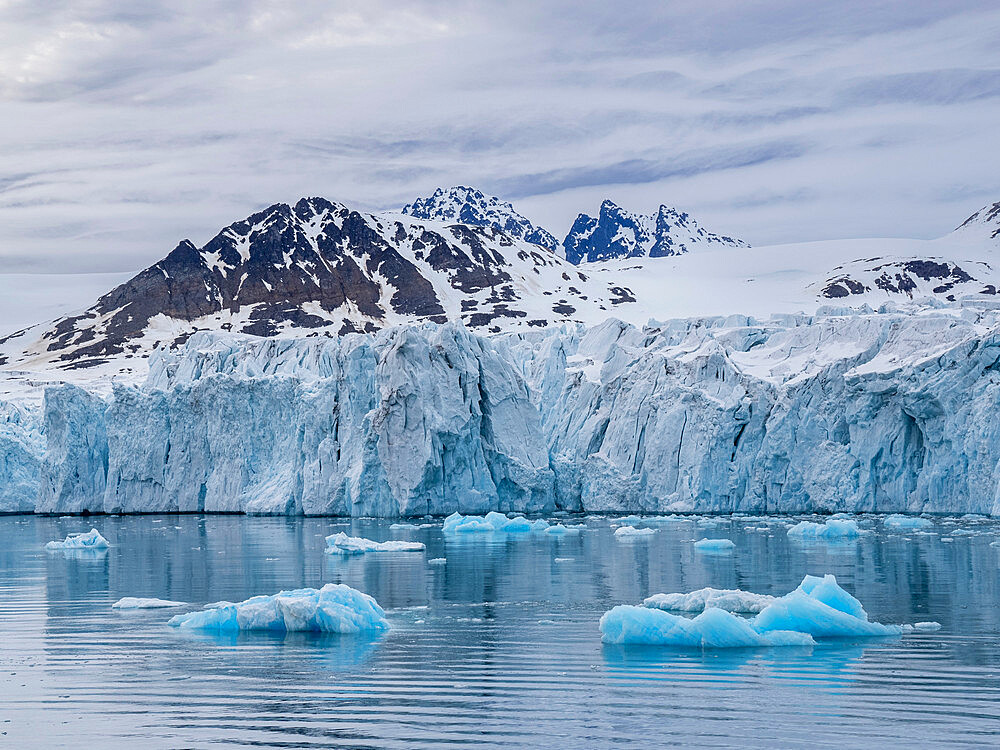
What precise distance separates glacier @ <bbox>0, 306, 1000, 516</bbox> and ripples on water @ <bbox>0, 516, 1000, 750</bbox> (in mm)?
13750

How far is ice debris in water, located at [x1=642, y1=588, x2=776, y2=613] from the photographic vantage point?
14.4 metres

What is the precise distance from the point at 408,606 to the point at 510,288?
357 ft

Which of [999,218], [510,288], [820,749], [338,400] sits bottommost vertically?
[820,749]

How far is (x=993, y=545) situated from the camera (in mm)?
23125

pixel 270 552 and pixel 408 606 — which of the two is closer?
pixel 408 606

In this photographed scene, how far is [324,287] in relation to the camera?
12500 cm

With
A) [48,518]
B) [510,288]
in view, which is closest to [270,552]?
[48,518]

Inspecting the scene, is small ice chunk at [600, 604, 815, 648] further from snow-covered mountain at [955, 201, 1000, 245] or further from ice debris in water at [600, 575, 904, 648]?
snow-covered mountain at [955, 201, 1000, 245]

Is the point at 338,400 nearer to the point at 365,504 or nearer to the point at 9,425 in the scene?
the point at 365,504

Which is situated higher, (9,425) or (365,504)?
(9,425)

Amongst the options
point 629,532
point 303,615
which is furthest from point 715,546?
point 303,615

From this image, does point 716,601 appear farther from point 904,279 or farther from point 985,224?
point 985,224

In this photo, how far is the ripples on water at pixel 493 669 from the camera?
875 centimetres

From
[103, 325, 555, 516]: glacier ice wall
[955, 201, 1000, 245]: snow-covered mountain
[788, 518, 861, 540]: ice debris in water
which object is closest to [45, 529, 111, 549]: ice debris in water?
[103, 325, 555, 516]: glacier ice wall
